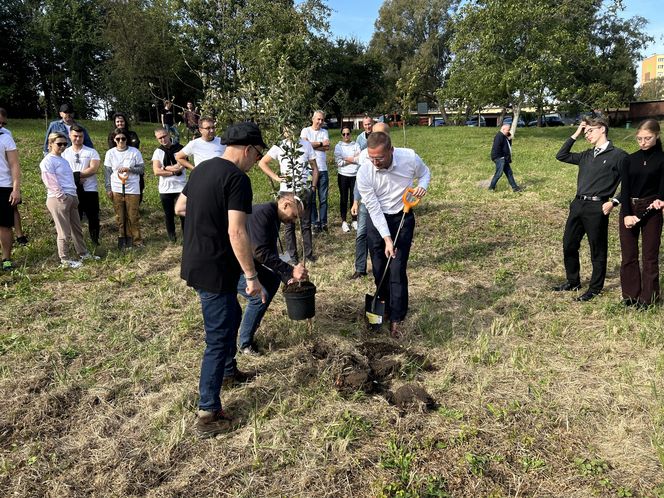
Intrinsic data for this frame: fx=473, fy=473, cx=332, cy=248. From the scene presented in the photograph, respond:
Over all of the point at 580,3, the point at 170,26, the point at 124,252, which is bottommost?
the point at 124,252

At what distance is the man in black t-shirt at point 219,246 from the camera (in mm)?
2820

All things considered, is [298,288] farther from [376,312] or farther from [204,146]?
[204,146]

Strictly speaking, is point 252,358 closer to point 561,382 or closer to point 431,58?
point 561,382

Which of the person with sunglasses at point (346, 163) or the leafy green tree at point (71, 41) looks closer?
the person with sunglasses at point (346, 163)

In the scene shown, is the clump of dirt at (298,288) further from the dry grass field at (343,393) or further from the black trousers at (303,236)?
the black trousers at (303,236)

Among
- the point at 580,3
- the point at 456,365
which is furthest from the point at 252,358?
the point at 580,3

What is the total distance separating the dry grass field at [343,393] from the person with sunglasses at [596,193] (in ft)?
1.72

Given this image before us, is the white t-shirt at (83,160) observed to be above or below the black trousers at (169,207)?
above

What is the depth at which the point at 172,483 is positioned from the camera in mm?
2701

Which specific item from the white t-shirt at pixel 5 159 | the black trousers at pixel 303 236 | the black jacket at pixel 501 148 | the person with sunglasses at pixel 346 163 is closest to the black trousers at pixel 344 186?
the person with sunglasses at pixel 346 163

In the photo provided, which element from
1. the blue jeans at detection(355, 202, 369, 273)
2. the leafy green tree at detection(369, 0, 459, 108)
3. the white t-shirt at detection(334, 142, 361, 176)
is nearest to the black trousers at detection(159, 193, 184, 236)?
the white t-shirt at detection(334, 142, 361, 176)

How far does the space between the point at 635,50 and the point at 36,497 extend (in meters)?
54.1

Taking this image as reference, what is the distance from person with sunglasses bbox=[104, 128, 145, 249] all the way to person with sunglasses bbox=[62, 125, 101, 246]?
0.75 ft

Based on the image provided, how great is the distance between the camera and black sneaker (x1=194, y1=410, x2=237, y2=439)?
121 inches
